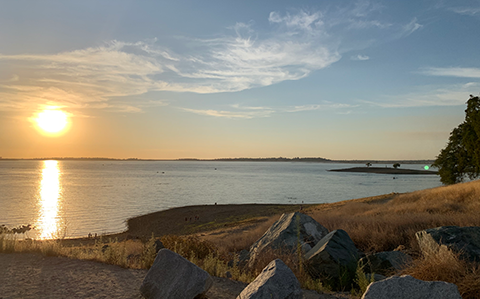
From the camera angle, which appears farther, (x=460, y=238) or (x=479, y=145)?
(x=479, y=145)

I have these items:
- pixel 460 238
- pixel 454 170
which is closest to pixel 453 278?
pixel 460 238

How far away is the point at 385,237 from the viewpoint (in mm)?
10531

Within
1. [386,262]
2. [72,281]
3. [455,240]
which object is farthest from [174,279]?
[455,240]

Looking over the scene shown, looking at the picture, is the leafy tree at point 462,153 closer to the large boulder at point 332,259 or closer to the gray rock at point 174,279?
the large boulder at point 332,259

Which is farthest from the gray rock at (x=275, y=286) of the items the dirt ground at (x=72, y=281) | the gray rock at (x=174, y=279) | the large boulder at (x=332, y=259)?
the large boulder at (x=332, y=259)

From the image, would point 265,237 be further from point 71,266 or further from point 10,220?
point 10,220

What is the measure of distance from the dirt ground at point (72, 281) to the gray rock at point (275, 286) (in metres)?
1.48

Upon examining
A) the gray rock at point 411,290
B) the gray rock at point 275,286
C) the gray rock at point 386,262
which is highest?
the gray rock at point 411,290

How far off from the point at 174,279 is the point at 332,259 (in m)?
3.89

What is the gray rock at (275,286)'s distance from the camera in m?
4.66

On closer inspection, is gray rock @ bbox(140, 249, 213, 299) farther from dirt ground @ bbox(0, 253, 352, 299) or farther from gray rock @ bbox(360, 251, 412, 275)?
gray rock @ bbox(360, 251, 412, 275)

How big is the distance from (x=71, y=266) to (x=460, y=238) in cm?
911

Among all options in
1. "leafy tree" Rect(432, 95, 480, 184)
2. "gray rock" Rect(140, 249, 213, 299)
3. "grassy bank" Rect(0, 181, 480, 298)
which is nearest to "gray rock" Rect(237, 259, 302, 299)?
"gray rock" Rect(140, 249, 213, 299)

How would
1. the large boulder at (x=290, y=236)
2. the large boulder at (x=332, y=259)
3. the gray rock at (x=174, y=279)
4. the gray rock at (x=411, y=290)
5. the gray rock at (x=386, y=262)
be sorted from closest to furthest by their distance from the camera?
1. the gray rock at (x=411, y=290)
2. the gray rock at (x=174, y=279)
3. the large boulder at (x=332, y=259)
4. the gray rock at (x=386, y=262)
5. the large boulder at (x=290, y=236)
